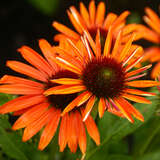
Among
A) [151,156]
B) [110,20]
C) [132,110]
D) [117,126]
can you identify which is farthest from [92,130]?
[110,20]

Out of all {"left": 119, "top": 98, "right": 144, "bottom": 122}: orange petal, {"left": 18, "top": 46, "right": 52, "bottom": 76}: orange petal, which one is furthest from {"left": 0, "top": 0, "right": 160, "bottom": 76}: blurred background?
{"left": 119, "top": 98, "right": 144, "bottom": 122}: orange petal

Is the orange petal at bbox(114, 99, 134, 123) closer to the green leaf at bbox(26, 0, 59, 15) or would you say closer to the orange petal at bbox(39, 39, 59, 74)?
the orange petal at bbox(39, 39, 59, 74)

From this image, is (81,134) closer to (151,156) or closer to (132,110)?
(132,110)

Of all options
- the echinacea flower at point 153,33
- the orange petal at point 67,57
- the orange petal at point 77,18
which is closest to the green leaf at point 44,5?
the echinacea flower at point 153,33

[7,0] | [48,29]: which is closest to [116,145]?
[48,29]

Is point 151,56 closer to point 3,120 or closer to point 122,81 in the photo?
point 122,81
